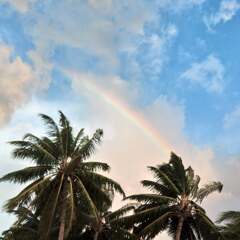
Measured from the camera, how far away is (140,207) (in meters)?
55.3

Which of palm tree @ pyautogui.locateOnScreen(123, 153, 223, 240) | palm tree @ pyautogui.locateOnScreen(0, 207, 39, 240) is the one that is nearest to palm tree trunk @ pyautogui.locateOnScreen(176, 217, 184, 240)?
palm tree @ pyautogui.locateOnScreen(123, 153, 223, 240)

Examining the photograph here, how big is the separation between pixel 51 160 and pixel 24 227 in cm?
2071

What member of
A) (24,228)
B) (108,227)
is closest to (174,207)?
(108,227)

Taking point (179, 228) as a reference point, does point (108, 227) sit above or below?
above

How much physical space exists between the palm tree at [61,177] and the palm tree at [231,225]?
10610mm

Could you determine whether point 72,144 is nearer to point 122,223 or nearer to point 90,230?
point 122,223

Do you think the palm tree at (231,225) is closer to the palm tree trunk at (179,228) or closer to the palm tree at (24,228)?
the palm tree trunk at (179,228)

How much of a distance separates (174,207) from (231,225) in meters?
5.47

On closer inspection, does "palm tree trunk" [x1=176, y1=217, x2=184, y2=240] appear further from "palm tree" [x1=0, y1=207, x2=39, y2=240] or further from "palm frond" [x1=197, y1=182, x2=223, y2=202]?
"palm tree" [x1=0, y1=207, x2=39, y2=240]

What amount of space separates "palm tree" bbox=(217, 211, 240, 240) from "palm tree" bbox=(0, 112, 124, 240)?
1061 centimetres

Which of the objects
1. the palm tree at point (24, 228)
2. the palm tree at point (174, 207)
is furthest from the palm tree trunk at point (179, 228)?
the palm tree at point (24, 228)

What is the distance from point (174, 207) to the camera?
53.9m

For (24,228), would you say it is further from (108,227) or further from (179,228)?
(179,228)

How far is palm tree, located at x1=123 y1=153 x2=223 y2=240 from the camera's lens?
53.1 meters
